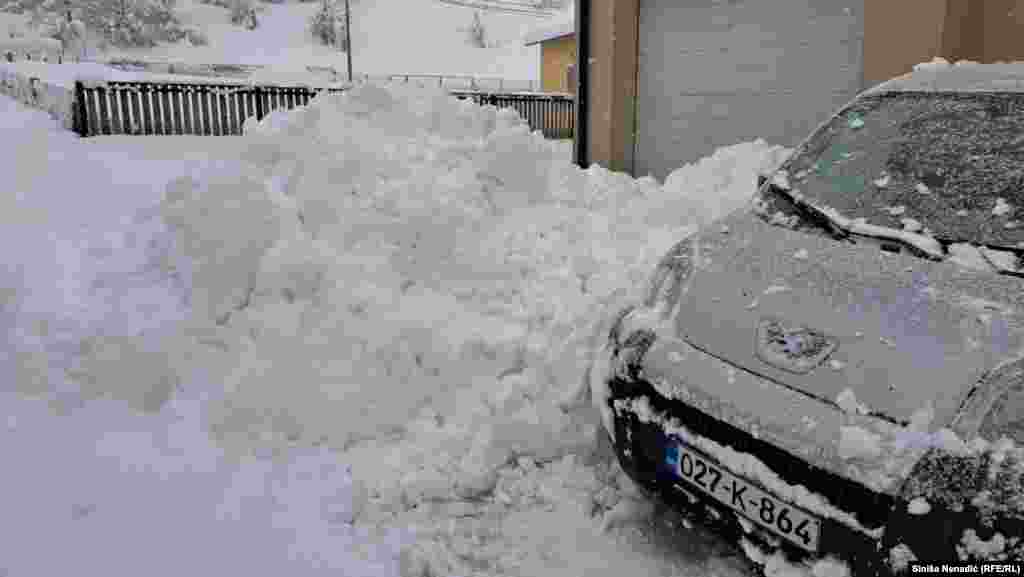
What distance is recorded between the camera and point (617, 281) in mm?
4809

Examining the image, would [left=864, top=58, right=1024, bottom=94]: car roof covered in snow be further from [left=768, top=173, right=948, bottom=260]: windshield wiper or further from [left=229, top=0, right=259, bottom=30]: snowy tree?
[left=229, top=0, right=259, bottom=30]: snowy tree

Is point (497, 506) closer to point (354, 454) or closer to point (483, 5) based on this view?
point (354, 454)

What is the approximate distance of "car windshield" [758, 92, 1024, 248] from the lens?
2375 millimetres

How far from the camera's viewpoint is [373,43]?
58.7 m

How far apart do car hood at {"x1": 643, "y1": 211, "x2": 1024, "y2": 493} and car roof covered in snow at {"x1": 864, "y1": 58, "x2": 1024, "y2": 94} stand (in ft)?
3.18

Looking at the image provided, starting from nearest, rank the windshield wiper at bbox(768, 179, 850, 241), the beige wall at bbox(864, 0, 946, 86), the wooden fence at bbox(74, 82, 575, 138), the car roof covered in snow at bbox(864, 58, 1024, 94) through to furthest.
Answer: the windshield wiper at bbox(768, 179, 850, 241) → the car roof covered in snow at bbox(864, 58, 1024, 94) → the beige wall at bbox(864, 0, 946, 86) → the wooden fence at bbox(74, 82, 575, 138)

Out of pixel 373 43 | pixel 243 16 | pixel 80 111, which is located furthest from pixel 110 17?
pixel 80 111

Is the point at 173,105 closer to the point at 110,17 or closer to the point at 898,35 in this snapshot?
the point at 898,35

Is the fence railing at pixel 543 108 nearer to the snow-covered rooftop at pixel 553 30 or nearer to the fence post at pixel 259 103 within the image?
the fence post at pixel 259 103

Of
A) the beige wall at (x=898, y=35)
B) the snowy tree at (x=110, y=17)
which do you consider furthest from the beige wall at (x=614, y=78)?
the snowy tree at (x=110, y=17)

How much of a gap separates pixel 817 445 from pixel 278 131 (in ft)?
16.4

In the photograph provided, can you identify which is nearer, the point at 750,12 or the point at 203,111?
the point at 750,12

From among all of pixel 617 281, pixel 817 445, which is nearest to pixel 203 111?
pixel 617 281

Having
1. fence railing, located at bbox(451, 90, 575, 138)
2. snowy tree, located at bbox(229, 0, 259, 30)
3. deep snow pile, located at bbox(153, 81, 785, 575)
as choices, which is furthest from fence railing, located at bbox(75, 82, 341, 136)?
snowy tree, located at bbox(229, 0, 259, 30)
